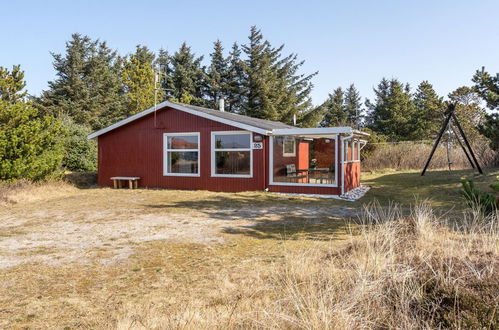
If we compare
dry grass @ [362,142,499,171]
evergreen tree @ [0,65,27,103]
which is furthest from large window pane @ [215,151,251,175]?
evergreen tree @ [0,65,27,103]

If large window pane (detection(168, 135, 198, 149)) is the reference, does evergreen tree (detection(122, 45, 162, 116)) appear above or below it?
above

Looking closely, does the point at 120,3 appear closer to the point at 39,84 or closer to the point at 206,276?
the point at 206,276

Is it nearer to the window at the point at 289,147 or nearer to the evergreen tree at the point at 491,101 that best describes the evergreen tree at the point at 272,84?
the window at the point at 289,147

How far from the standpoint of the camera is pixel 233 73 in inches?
1368

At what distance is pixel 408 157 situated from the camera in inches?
868

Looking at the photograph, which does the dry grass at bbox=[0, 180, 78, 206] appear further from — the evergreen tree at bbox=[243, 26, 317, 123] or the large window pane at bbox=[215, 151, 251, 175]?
the evergreen tree at bbox=[243, 26, 317, 123]

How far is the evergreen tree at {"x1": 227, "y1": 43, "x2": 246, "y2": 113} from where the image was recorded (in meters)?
33.9

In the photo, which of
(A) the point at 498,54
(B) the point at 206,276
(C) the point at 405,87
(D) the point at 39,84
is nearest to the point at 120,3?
(B) the point at 206,276

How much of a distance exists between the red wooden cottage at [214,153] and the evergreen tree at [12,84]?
35.2ft

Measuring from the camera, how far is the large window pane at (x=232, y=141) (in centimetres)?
1243

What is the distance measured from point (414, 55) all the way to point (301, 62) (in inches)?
818

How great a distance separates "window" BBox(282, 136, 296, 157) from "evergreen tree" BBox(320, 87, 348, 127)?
967 inches

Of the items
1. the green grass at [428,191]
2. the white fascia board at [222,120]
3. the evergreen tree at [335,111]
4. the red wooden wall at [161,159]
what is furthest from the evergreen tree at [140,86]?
the green grass at [428,191]

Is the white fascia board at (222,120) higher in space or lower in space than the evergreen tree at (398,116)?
lower
